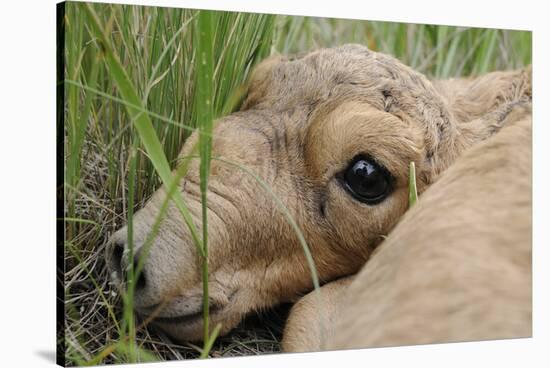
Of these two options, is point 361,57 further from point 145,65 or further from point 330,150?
point 145,65

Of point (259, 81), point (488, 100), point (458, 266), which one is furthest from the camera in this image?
point (488, 100)

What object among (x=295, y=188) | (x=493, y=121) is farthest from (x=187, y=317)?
(x=493, y=121)

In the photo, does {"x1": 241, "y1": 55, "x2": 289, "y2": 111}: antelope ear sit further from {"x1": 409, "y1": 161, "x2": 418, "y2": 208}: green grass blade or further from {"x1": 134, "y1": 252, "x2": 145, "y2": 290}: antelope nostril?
{"x1": 134, "y1": 252, "x2": 145, "y2": 290}: antelope nostril

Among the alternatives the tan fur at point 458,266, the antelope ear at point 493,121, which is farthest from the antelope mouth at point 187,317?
the antelope ear at point 493,121

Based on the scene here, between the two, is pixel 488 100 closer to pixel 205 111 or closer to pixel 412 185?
pixel 412 185

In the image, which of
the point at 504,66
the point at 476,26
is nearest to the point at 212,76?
the point at 476,26

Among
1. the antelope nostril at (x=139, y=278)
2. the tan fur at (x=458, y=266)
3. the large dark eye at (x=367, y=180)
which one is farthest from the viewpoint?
the large dark eye at (x=367, y=180)

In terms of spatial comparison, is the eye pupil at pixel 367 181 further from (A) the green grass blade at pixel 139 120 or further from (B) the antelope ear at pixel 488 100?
(A) the green grass blade at pixel 139 120
